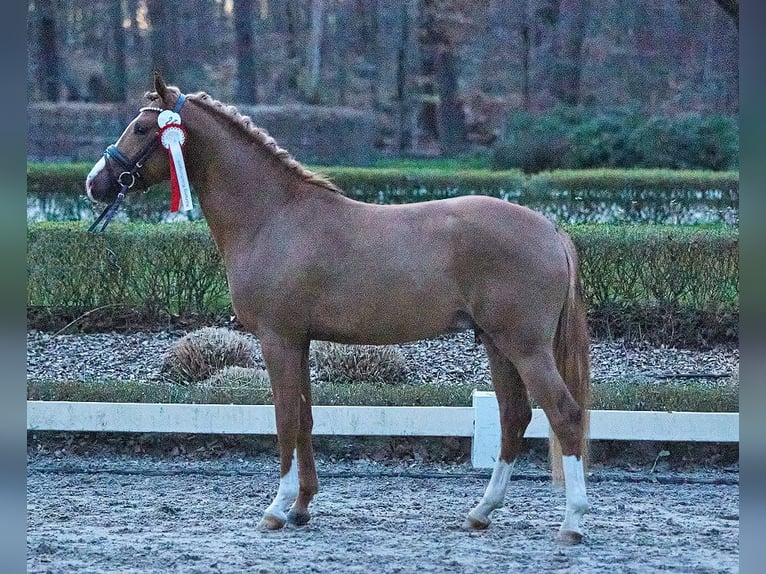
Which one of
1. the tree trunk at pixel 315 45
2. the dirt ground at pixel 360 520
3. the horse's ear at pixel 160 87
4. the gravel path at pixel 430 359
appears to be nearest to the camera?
the dirt ground at pixel 360 520

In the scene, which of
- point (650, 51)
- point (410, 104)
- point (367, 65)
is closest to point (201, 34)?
point (367, 65)

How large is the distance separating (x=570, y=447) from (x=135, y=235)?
544 cm

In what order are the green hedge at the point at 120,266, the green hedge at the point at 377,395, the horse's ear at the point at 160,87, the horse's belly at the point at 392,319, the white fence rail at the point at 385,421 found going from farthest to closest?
the green hedge at the point at 120,266, the green hedge at the point at 377,395, the white fence rail at the point at 385,421, the horse's ear at the point at 160,87, the horse's belly at the point at 392,319

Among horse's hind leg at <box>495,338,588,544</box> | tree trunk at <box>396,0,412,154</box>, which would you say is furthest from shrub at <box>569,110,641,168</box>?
horse's hind leg at <box>495,338,588,544</box>

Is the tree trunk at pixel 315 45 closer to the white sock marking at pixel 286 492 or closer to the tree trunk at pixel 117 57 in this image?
the tree trunk at pixel 117 57

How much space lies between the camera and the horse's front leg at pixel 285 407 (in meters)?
5.53

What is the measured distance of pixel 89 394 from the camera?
26.2ft

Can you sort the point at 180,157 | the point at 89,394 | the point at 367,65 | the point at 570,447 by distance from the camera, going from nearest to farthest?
the point at 570,447
the point at 180,157
the point at 89,394
the point at 367,65

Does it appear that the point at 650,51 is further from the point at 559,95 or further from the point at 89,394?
the point at 89,394

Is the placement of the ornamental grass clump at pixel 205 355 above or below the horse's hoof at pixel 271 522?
above

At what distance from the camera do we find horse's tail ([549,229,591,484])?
5.44m

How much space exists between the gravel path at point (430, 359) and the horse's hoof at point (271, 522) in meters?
3.35

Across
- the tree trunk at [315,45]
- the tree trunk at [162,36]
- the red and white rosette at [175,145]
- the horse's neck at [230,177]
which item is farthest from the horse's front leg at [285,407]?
the tree trunk at [162,36]
